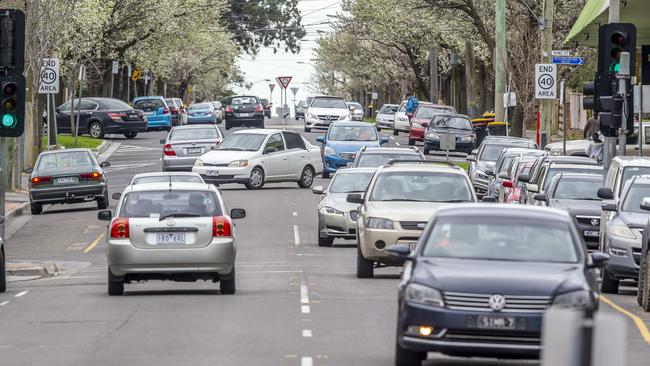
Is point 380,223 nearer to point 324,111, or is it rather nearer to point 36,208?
point 36,208

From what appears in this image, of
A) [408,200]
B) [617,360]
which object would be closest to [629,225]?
[408,200]

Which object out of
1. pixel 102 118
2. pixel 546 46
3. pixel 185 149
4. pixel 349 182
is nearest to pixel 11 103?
pixel 349 182

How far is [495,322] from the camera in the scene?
1083 centimetres

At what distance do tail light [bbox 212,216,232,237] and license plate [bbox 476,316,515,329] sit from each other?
25.8ft

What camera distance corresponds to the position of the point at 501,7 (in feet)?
156

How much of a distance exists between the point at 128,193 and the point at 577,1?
4338 centimetres

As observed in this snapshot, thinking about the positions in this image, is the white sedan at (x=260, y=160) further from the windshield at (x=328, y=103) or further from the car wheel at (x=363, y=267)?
the windshield at (x=328, y=103)


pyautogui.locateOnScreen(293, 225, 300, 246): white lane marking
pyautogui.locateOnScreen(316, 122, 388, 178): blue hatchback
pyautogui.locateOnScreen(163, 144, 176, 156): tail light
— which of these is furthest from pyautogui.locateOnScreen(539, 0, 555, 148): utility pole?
pyautogui.locateOnScreen(293, 225, 300, 246): white lane marking

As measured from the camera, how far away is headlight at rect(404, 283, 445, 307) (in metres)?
10.9

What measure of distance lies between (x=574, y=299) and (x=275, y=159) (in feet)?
Answer: 96.9

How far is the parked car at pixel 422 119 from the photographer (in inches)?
2421

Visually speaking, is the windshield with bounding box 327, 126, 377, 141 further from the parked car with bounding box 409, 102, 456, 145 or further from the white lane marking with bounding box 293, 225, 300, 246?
the parked car with bounding box 409, 102, 456, 145

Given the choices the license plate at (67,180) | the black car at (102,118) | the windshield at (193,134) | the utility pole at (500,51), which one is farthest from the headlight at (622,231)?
the black car at (102,118)

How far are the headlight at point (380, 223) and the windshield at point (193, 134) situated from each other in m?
23.4
